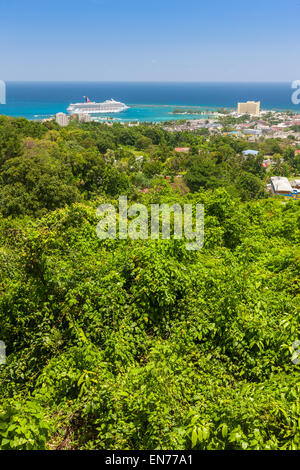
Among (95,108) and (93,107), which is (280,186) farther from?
(95,108)

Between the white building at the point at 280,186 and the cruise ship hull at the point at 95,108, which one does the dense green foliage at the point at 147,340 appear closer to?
the white building at the point at 280,186

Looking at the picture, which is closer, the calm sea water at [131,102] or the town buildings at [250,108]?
the calm sea water at [131,102]

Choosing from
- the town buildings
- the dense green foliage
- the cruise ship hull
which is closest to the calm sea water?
the cruise ship hull

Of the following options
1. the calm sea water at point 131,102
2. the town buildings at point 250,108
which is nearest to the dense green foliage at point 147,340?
the calm sea water at point 131,102

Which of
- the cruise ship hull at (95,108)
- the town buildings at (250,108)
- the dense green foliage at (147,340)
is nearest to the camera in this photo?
the dense green foliage at (147,340)

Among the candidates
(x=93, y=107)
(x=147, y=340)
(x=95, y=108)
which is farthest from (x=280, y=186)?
(x=95, y=108)
